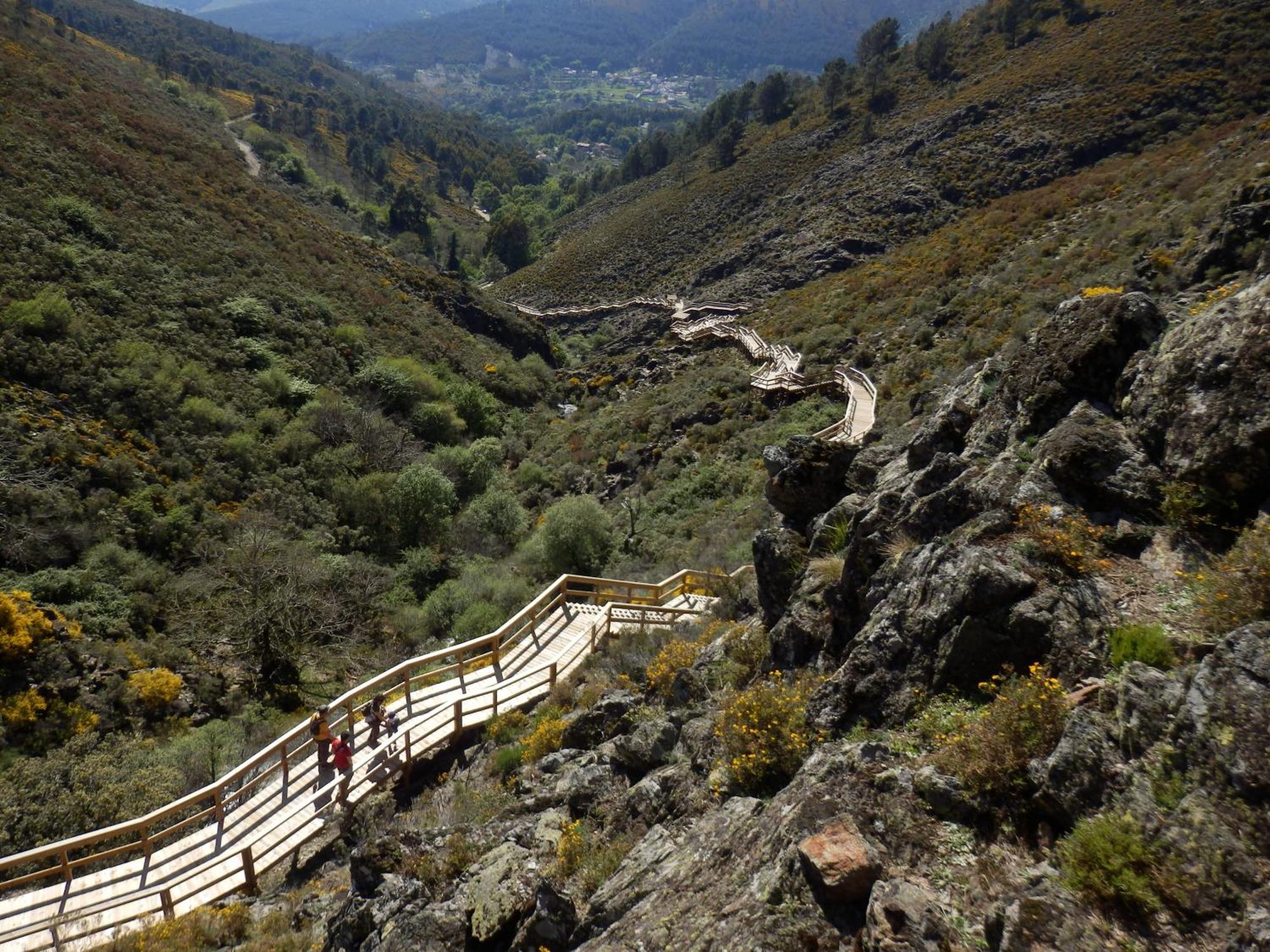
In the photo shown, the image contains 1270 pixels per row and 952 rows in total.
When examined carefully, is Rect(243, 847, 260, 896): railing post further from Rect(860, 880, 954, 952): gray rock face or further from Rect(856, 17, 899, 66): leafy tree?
Rect(856, 17, 899, 66): leafy tree

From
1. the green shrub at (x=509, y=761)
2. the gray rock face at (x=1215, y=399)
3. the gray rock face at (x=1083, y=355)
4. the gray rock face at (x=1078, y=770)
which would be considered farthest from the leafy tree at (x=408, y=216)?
the gray rock face at (x=1078, y=770)

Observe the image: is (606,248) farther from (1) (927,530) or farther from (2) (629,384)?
(1) (927,530)

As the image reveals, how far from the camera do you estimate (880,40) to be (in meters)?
74.0

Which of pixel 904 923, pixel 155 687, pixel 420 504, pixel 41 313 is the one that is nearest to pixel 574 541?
pixel 420 504

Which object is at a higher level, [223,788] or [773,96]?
[773,96]

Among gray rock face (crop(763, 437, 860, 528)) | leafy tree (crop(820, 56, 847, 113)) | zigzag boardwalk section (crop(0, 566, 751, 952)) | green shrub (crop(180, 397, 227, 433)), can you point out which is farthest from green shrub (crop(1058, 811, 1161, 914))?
leafy tree (crop(820, 56, 847, 113))

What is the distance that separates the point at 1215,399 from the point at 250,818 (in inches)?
444

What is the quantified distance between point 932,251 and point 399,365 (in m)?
28.4

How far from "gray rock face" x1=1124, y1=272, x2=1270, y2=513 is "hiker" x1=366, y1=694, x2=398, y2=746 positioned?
370 inches

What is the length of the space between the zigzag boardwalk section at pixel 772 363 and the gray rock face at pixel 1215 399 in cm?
547

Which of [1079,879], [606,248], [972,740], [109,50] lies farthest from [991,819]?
[109,50]

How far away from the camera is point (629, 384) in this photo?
121 ft

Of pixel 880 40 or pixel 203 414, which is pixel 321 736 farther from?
pixel 880 40

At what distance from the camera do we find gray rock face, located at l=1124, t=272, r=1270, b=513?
14.6 feet
